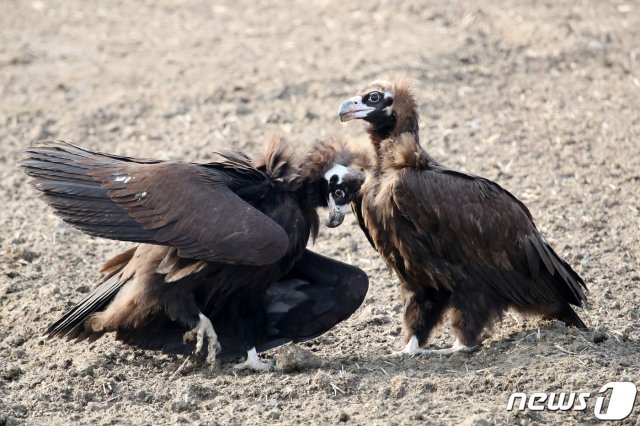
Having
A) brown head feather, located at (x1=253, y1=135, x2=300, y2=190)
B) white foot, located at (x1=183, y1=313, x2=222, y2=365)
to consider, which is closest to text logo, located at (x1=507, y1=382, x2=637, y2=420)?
white foot, located at (x1=183, y1=313, x2=222, y2=365)

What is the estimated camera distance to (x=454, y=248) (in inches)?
290

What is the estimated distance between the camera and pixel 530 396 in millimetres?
6418

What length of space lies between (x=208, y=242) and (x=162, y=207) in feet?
1.33

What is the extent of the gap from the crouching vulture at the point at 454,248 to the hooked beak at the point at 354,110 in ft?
0.05

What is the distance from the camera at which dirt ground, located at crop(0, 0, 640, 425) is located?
22.0ft

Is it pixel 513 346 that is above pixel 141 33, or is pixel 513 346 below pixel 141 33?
below

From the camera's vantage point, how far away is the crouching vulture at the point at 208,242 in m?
6.89

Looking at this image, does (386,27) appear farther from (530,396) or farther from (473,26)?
(530,396)

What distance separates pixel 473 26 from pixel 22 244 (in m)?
7.71

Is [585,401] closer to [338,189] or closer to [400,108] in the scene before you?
[338,189]

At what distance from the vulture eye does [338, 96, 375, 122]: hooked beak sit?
61 mm

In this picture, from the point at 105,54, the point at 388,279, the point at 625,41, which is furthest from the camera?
the point at 105,54

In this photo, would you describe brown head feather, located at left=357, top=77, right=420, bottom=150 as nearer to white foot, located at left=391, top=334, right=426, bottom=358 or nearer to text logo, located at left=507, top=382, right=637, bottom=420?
white foot, located at left=391, top=334, right=426, bottom=358

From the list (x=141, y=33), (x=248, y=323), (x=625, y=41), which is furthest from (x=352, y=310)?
(x=141, y=33)
